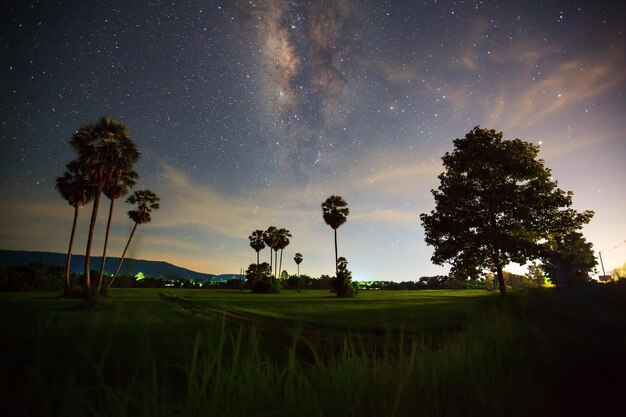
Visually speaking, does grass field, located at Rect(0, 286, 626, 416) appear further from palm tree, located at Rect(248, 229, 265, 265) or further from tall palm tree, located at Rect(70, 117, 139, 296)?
palm tree, located at Rect(248, 229, 265, 265)

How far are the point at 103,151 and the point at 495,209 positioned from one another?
3555cm

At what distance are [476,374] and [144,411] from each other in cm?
349

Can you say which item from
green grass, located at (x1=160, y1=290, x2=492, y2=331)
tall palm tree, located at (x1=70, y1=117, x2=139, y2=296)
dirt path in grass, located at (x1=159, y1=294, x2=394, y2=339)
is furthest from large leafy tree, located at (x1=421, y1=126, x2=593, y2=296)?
tall palm tree, located at (x1=70, y1=117, x2=139, y2=296)

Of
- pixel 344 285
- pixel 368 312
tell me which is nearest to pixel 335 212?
pixel 344 285

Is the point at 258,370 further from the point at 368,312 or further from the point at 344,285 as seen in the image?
the point at 344,285

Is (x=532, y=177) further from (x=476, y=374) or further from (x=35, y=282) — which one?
(x=35, y=282)

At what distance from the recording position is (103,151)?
34.2 metres

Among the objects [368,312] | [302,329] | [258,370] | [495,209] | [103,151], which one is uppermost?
[103,151]

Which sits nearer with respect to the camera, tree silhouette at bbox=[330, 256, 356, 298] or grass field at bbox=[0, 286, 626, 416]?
grass field at bbox=[0, 286, 626, 416]

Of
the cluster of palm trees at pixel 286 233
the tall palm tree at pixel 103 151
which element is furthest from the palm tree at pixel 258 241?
the tall palm tree at pixel 103 151

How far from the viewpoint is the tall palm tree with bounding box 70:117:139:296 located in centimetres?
3378

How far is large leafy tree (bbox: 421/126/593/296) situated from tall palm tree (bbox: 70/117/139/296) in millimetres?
30503

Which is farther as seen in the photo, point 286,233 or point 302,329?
→ point 286,233

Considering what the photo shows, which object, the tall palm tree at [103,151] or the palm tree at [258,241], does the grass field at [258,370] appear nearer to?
the tall palm tree at [103,151]
